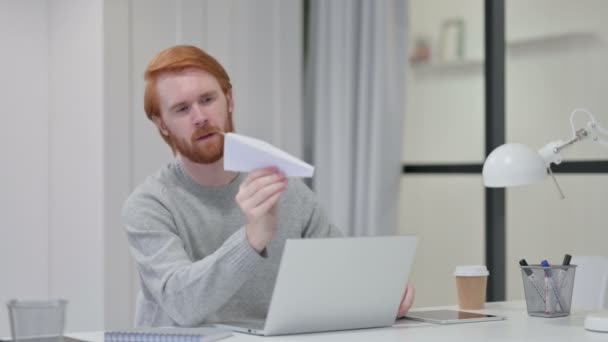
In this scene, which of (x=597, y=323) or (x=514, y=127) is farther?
Result: (x=514, y=127)

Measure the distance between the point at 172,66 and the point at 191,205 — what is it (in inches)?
13.4

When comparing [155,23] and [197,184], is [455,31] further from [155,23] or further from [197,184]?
[197,184]

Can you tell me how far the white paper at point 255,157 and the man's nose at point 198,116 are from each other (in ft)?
1.46

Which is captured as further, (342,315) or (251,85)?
(251,85)

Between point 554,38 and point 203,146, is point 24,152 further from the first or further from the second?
point 554,38

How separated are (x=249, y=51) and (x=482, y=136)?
3.34 ft

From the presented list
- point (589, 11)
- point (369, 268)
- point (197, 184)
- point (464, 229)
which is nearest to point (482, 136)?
point (464, 229)

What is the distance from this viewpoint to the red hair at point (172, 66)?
2.35 metres

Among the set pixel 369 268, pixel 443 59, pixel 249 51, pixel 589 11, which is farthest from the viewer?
pixel 443 59

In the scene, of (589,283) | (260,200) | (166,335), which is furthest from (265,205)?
(589,283)

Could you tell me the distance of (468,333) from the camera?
195 cm

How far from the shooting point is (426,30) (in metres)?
4.25

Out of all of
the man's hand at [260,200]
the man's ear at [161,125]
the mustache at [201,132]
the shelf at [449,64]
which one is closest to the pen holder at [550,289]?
the man's hand at [260,200]

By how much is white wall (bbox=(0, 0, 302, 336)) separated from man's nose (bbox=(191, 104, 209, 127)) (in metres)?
1.20
